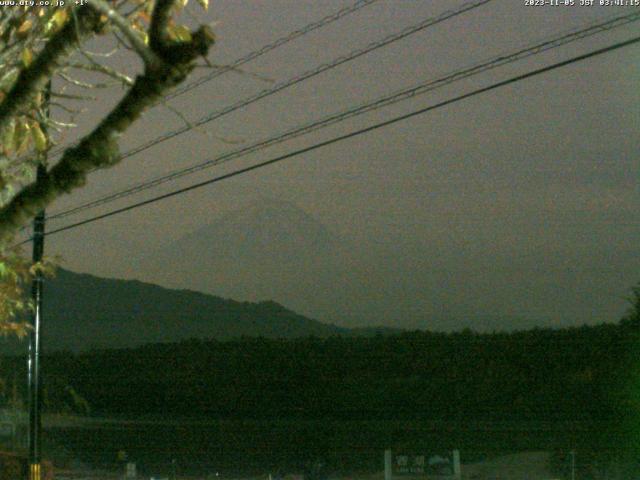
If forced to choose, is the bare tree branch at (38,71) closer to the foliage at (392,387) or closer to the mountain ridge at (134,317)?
the foliage at (392,387)

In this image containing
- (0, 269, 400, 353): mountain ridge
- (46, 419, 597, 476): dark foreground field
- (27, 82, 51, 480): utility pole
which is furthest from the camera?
(0, 269, 400, 353): mountain ridge

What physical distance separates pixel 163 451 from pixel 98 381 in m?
7.50

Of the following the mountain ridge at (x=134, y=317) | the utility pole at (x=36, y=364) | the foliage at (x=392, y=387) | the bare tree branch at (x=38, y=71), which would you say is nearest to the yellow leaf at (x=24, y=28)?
the bare tree branch at (x=38, y=71)

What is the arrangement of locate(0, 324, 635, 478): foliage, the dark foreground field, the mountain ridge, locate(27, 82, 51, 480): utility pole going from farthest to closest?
the mountain ridge
locate(0, 324, 635, 478): foliage
the dark foreground field
locate(27, 82, 51, 480): utility pole

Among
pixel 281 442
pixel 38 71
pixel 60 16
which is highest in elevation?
pixel 60 16

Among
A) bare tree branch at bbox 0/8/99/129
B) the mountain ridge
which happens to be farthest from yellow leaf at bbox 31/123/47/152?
the mountain ridge

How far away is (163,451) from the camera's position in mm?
39312

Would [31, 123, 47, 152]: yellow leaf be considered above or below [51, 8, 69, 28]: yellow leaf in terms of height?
below

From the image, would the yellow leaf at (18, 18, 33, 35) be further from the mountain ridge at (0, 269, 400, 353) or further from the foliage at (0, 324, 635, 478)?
the mountain ridge at (0, 269, 400, 353)

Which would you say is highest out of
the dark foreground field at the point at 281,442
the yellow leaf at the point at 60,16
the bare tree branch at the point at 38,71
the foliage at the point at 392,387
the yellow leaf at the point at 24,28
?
the yellow leaf at the point at 24,28

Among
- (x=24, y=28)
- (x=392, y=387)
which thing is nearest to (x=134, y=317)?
(x=392, y=387)

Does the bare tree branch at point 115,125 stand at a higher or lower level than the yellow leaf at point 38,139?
lower

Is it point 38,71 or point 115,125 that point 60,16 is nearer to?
point 38,71

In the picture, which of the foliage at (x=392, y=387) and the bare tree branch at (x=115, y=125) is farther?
the foliage at (x=392, y=387)
